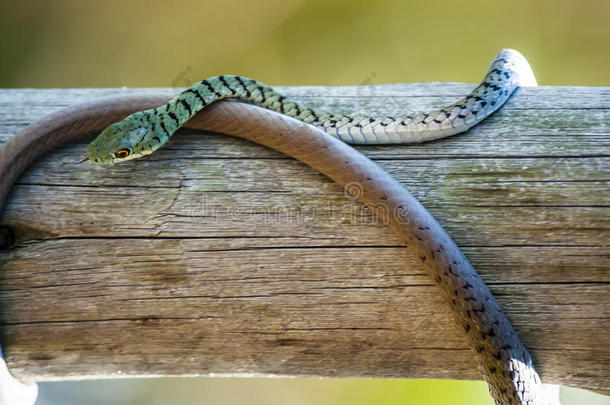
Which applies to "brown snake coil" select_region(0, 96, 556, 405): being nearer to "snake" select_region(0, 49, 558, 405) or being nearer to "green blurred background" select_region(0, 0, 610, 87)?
"snake" select_region(0, 49, 558, 405)

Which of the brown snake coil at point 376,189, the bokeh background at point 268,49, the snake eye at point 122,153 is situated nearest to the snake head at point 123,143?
the snake eye at point 122,153

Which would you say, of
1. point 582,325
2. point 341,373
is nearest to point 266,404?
point 341,373

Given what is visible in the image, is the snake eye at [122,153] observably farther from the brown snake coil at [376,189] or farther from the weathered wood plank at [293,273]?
the brown snake coil at [376,189]

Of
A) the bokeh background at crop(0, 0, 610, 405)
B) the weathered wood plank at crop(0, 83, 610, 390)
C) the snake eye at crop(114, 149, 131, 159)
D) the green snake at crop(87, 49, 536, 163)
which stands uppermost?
the bokeh background at crop(0, 0, 610, 405)

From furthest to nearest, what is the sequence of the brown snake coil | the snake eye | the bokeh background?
1. the bokeh background
2. the snake eye
3. the brown snake coil

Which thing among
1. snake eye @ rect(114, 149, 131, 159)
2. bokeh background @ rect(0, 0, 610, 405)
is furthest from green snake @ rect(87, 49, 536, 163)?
bokeh background @ rect(0, 0, 610, 405)

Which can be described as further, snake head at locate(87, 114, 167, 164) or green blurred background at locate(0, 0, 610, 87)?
green blurred background at locate(0, 0, 610, 87)
